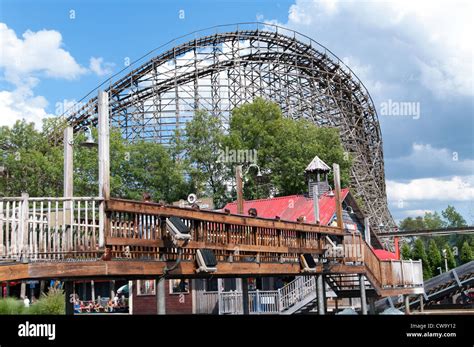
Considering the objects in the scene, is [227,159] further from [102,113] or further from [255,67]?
[102,113]

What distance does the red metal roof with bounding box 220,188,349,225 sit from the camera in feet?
67.2

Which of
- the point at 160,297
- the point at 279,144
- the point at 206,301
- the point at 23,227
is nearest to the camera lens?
the point at 23,227

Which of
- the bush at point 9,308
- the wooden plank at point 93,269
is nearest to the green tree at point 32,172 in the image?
the bush at point 9,308

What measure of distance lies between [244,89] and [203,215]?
2448 cm

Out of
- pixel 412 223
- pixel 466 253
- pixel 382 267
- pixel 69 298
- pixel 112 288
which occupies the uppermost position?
pixel 412 223

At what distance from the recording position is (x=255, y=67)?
106ft

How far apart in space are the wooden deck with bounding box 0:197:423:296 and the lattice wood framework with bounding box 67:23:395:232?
20573mm

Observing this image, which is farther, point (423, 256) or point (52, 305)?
point (423, 256)

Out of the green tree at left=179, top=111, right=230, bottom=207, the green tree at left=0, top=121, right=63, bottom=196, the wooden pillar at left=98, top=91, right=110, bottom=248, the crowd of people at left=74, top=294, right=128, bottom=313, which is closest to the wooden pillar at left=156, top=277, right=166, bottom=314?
the wooden pillar at left=98, top=91, right=110, bottom=248

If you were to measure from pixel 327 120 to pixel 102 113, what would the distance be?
27117 mm

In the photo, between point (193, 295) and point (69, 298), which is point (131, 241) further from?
point (193, 295)

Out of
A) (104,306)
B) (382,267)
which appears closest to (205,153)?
(104,306)

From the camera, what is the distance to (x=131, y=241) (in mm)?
6406
